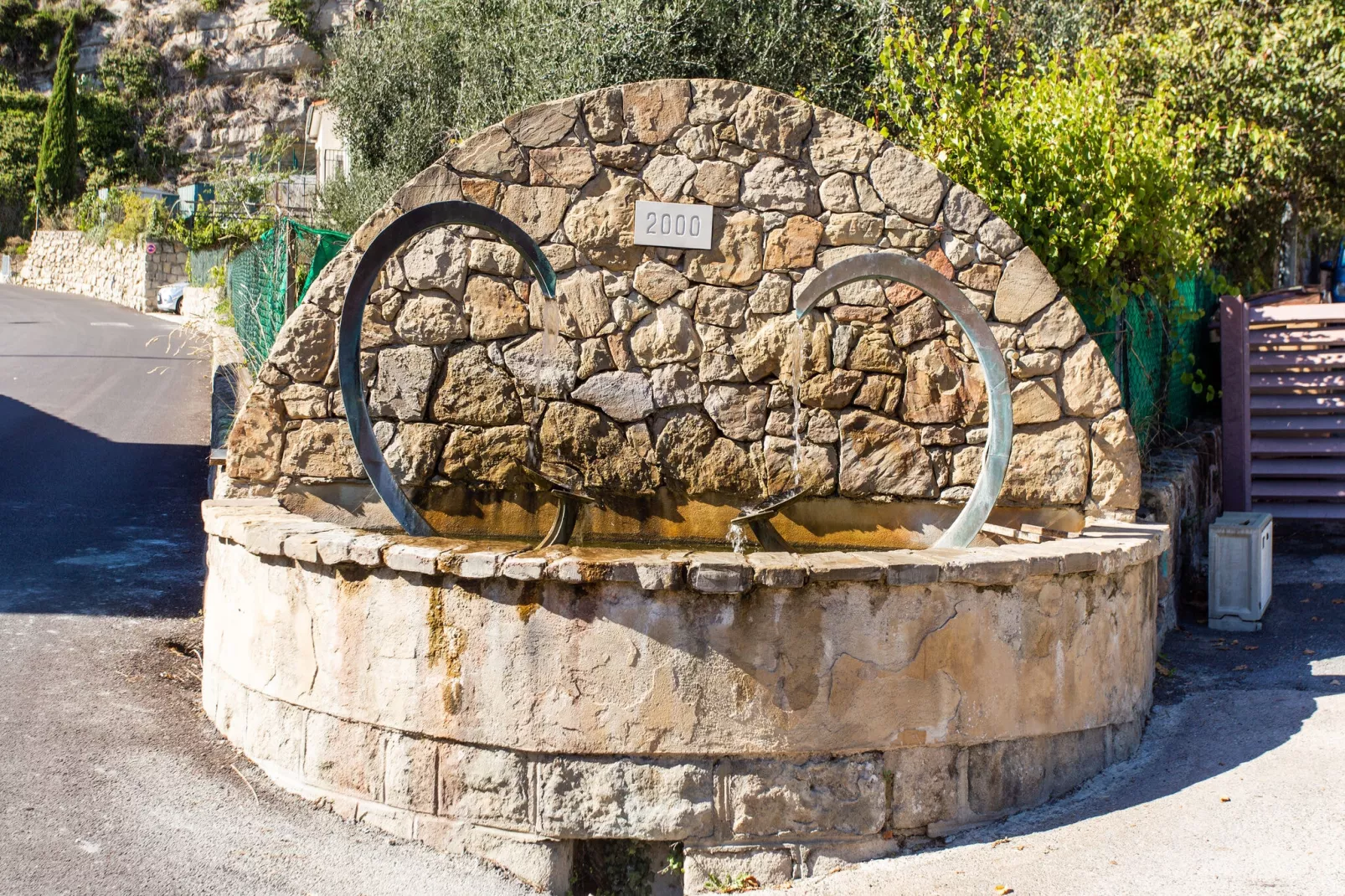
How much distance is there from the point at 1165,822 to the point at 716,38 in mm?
7341

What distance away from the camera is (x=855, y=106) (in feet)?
31.6

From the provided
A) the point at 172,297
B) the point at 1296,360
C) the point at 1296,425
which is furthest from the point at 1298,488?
the point at 172,297

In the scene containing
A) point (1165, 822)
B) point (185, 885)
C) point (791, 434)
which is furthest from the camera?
point (791, 434)

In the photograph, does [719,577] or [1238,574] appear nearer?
[719,577]

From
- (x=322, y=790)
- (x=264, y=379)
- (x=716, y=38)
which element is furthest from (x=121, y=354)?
(x=322, y=790)

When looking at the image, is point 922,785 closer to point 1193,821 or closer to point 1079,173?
point 1193,821

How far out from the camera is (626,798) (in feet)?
13.2

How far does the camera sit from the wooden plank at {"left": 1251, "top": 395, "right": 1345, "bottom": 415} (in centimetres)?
797

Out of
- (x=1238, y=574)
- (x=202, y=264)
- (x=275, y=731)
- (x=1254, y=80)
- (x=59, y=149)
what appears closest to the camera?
(x=275, y=731)

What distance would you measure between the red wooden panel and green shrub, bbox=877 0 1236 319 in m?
1.85

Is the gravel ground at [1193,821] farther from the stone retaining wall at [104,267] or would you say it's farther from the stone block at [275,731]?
the stone retaining wall at [104,267]

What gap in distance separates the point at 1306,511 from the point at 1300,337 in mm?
1230

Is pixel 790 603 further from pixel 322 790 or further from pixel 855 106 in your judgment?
pixel 855 106

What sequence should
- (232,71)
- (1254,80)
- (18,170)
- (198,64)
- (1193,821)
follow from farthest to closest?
(232,71) < (198,64) < (18,170) < (1254,80) < (1193,821)
